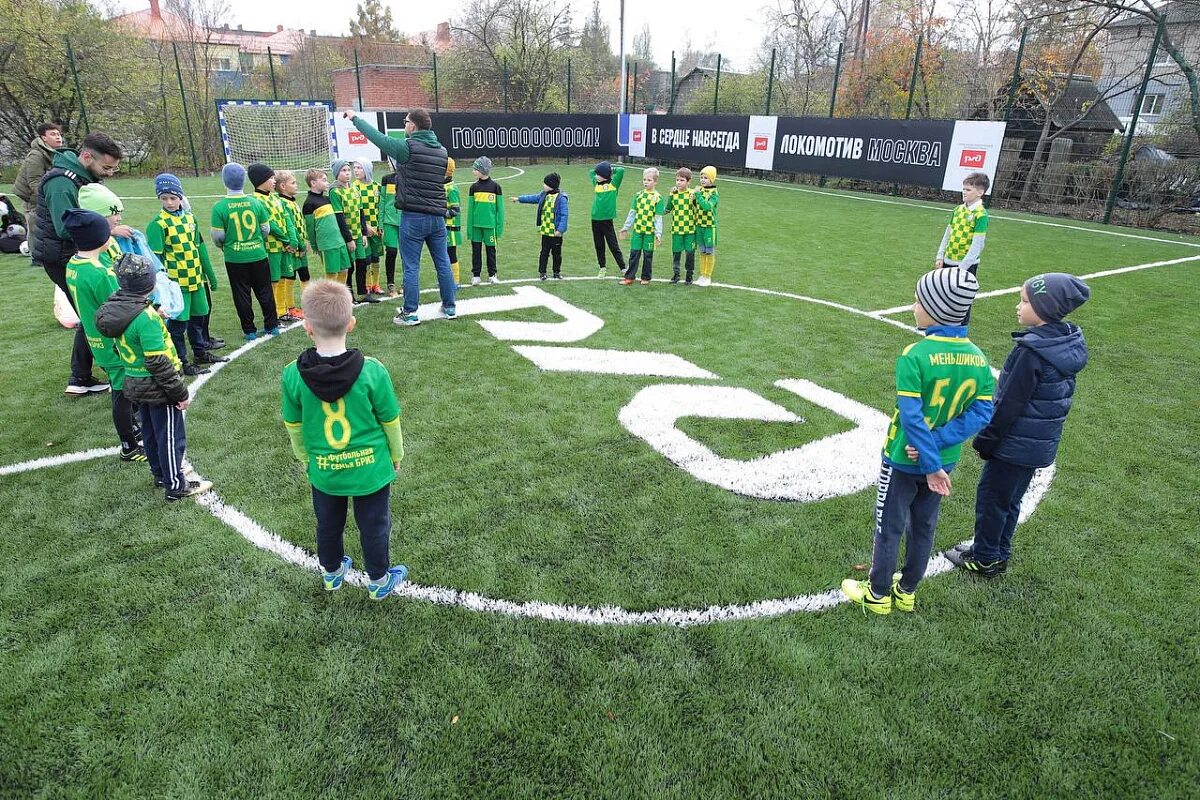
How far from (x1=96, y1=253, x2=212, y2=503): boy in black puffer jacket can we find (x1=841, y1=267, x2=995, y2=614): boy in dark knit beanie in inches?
165

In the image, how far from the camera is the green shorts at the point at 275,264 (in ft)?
26.5

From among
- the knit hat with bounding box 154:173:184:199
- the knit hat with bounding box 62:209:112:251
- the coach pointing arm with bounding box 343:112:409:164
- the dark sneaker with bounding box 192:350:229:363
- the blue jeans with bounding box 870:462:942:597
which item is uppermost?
the coach pointing arm with bounding box 343:112:409:164

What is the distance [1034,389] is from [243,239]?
23.8 ft

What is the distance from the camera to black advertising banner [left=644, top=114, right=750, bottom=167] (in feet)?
83.1

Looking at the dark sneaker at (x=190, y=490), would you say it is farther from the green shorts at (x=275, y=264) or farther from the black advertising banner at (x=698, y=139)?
the black advertising banner at (x=698, y=139)

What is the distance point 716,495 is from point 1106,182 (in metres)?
18.4

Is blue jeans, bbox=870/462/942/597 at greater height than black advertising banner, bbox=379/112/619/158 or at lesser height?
lesser

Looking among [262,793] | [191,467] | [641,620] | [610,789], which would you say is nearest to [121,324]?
[191,467]

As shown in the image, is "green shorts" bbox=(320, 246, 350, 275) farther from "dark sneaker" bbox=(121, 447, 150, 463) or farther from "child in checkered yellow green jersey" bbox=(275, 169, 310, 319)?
"dark sneaker" bbox=(121, 447, 150, 463)

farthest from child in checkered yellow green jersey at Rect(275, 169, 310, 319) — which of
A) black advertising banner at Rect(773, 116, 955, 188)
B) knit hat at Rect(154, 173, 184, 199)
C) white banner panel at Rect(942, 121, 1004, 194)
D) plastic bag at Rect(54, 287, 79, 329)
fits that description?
black advertising banner at Rect(773, 116, 955, 188)

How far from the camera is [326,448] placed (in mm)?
3219

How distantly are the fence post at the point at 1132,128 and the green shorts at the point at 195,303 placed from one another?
63.1 ft

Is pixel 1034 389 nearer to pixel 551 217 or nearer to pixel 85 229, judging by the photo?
pixel 85 229

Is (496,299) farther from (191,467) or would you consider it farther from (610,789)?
(610,789)
